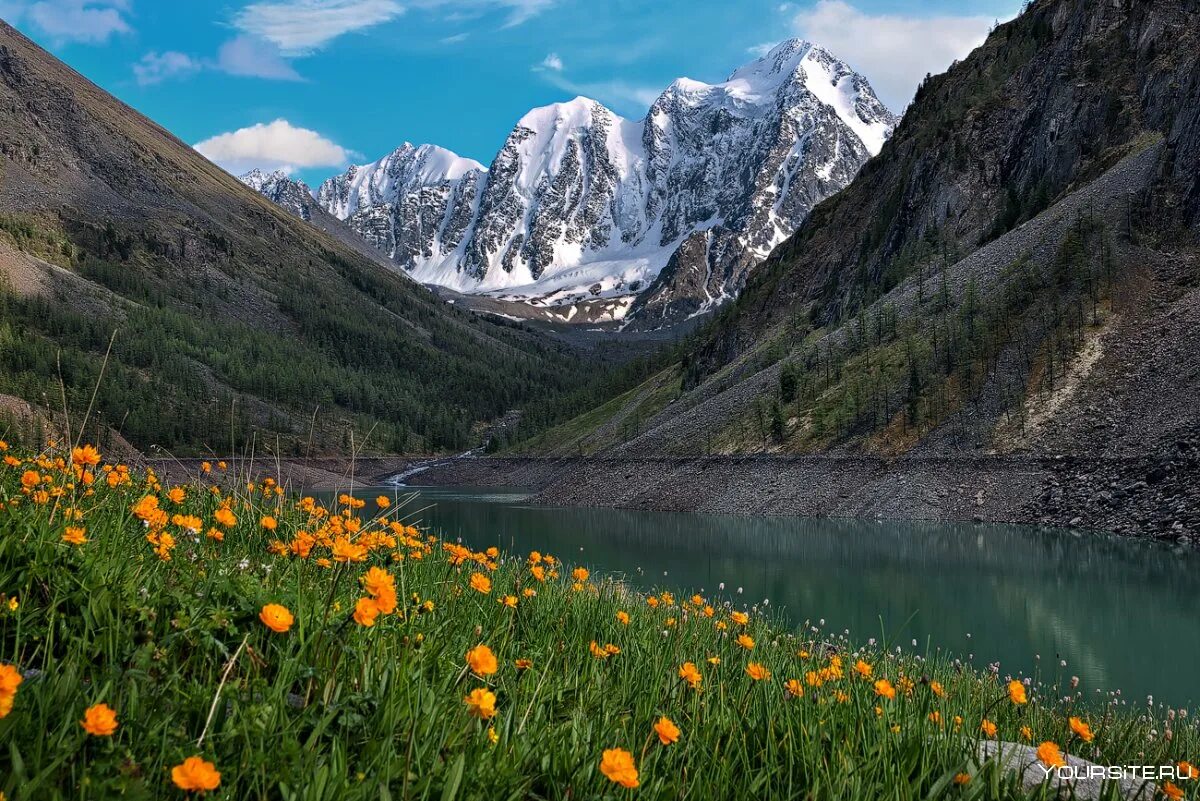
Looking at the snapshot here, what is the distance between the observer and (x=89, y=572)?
3887 millimetres

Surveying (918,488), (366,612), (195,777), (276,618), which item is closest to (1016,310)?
(918,488)

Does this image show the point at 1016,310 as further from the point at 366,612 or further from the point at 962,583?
the point at 366,612

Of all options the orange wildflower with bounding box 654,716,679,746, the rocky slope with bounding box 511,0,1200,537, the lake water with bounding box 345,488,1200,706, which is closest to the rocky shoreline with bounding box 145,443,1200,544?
the rocky slope with bounding box 511,0,1200,537

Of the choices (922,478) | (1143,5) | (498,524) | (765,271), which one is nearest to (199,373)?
(765,271)

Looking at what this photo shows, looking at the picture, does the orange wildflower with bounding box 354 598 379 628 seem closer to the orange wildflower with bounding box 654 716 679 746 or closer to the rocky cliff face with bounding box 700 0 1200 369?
the orange wildflower with bounding box 654 716 679 746

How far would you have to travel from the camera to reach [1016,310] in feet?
202

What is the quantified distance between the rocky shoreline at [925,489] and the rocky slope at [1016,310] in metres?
0.19

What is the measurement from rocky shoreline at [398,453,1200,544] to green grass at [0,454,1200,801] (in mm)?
39400

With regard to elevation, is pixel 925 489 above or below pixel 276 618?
above

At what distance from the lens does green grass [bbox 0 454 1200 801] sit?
2654 millimetres

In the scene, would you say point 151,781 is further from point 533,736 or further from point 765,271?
point 765,271

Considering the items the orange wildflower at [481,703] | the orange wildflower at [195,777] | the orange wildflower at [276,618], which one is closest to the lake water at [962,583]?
the orange wildflower at [481,703]

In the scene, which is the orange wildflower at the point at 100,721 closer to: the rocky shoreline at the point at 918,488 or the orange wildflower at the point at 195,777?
the orange wildflower at the point at 195,777

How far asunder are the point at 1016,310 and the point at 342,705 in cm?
6953
